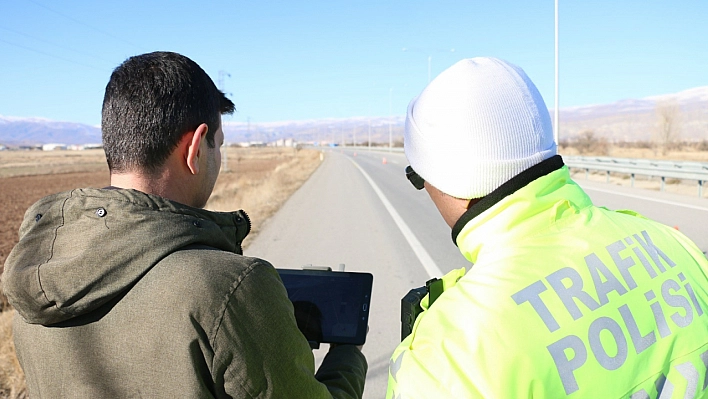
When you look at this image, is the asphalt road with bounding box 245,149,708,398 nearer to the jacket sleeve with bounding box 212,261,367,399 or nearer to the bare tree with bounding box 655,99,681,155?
the jacket sleeve with bounding box 212,261,367,399

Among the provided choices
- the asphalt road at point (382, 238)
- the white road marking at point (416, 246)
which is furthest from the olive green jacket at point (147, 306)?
the white road marking at point (416, 246)

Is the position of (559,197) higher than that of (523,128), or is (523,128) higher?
(523,128)

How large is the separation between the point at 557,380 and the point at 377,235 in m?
10.1

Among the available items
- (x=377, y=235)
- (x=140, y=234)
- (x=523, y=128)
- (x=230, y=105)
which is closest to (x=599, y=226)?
(x=523, y=128)

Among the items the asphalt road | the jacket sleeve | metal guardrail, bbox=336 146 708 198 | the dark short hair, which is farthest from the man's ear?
metal guardrail, bbox=336 146 708 198

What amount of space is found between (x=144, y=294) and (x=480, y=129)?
87 cm

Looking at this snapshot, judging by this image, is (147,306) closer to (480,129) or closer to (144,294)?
(144,294)

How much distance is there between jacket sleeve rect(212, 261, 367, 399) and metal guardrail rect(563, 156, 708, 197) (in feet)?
58.5

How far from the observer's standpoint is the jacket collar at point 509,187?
4.44 feet

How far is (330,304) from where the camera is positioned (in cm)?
211

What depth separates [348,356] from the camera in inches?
77.6

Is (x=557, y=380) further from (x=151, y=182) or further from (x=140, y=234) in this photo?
(x=151, y=182)

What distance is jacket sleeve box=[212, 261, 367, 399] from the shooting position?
143cm

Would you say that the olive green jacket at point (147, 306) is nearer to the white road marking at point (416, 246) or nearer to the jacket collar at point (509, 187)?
the jacket collar at point (509, 187)
